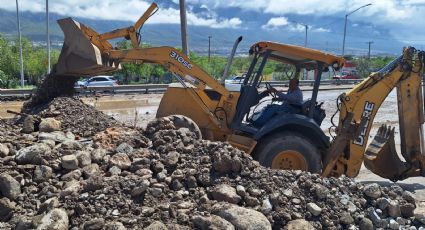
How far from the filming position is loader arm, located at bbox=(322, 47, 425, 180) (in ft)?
26.2

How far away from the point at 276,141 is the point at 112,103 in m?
16.4

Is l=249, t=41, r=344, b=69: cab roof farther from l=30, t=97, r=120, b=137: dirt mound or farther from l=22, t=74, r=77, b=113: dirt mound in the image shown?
l=22, t=74, r=77, b=113: dirt mound

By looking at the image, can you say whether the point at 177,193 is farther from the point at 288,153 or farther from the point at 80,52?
the point at 80,52

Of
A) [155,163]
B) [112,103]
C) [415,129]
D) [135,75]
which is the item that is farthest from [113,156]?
[135,75]

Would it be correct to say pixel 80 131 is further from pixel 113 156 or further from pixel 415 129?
→ pixel 415 129

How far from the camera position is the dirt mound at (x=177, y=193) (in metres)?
5.10

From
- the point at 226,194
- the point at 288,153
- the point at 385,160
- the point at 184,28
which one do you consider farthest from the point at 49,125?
the point at 184,28

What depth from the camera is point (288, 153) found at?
25.8ft

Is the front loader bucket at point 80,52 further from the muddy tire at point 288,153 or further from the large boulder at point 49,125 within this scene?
the muddy tire at point 288,153

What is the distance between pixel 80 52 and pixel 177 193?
422cm

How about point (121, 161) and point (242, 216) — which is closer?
point (242, 216)

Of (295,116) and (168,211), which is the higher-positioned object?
(295,116)

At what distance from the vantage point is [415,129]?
827cm

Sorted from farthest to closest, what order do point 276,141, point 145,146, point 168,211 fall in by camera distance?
1. point 276,141
2. point 145,146
3. point 168,211
